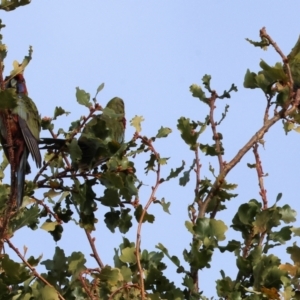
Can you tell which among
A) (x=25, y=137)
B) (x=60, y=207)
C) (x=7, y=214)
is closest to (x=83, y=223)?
(x=60, y=207)

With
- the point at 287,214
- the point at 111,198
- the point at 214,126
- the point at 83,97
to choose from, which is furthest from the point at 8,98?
the point at 287,214

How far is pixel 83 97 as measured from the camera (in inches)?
92.9

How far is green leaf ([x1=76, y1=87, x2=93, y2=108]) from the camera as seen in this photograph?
235cm

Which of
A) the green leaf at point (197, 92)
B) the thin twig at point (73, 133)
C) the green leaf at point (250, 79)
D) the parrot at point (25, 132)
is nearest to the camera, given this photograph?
the thin twig at point (73, 133)

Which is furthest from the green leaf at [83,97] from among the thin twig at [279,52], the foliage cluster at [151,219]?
the thin twig at [279,52]

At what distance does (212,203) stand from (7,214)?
2.55ft

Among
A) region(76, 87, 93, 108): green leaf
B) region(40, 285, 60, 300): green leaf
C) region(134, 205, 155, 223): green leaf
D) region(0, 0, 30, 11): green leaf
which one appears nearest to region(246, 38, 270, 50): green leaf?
region(76, 87, 93, 108): green leaf

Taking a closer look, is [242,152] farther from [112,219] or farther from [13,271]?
Answer: [13,271]

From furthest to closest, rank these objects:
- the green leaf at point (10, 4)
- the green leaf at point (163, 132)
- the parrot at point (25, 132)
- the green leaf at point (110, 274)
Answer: the parrot at point (25, 132) → the green leaf at point (163, 132) → the green leaf at point (10, 4) → the green leaf at point (110, 274)

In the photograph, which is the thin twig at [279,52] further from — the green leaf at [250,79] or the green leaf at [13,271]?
the green leaf at [13,271]

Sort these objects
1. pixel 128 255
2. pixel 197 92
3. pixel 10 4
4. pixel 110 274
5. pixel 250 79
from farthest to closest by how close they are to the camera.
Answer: pixel 197 92, pixel 250 79, pixel 10 4, pixel 128 255, pixel 110 274

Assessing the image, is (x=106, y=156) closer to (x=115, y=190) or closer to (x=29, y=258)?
(x=115, y=190)

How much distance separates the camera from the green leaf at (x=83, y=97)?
2352mm

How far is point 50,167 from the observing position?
100 inches
